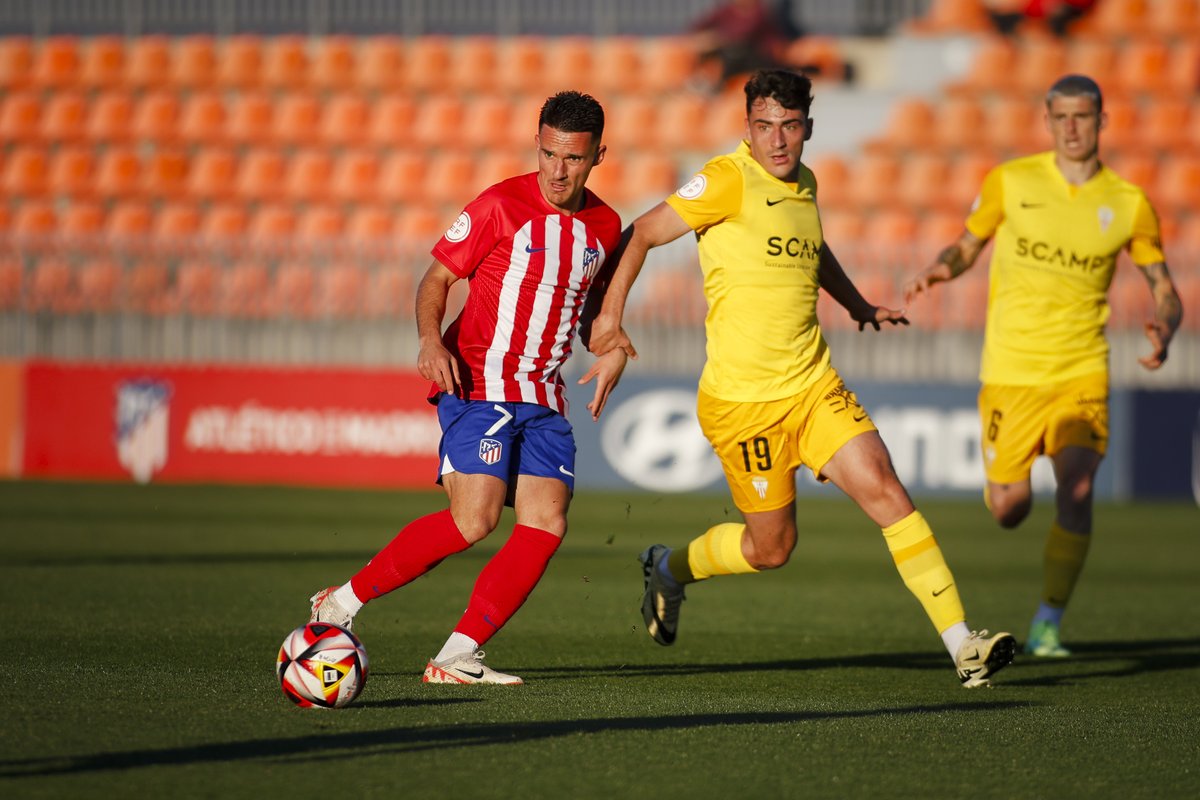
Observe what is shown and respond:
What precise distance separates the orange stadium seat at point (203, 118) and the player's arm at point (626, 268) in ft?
52.7

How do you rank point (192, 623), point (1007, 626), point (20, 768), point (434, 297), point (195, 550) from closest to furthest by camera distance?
point (20, 768) < point (434, 297) < point (192, 623) < point (1007, 626) < point (195, 550)

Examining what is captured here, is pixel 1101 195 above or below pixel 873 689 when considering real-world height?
above

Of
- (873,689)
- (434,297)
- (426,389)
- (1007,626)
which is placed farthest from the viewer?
(426,389)

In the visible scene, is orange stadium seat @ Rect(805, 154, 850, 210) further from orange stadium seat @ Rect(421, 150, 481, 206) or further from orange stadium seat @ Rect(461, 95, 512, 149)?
orange stadium seat @ Rect(421, 150, 481, 206)

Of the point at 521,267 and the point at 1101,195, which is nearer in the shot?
the point at 521,267

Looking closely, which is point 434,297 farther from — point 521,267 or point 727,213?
point 727,213

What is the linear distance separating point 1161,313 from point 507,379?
3255mm

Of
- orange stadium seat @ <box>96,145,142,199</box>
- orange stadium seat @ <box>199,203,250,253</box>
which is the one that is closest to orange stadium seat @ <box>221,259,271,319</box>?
orange stadium seat @ <box>199,203,250,253</box>

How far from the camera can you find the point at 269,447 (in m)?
16.9

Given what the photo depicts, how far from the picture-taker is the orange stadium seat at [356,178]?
803 inches

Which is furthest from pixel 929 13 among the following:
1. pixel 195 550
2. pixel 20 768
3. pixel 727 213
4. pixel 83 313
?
pixel 20 768

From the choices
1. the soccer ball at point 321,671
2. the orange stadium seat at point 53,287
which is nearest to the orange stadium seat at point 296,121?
the orange stadium seat at point 53,287

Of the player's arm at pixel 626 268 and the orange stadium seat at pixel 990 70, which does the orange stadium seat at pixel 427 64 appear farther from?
the player's arm at pixel 626 268

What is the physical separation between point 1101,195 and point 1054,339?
682 mm
